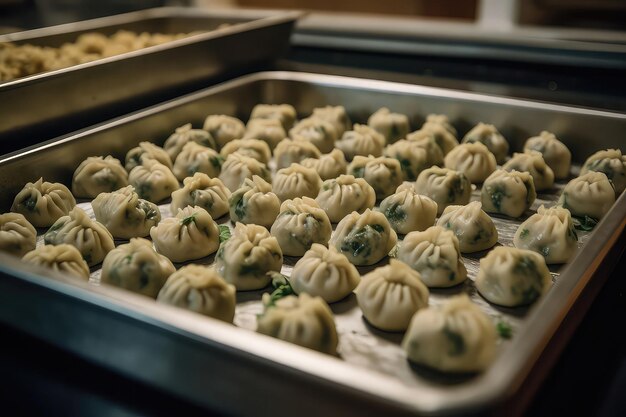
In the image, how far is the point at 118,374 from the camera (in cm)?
130

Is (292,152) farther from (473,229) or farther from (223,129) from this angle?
(473,229)

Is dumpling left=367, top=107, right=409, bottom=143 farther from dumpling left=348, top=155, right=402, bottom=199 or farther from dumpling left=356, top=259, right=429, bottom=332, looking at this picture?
dumpling left=356, top=259, right=429, bottom=332

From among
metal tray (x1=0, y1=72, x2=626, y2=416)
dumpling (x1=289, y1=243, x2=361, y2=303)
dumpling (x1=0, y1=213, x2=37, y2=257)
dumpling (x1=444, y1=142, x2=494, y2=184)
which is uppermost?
metal tray (x1=0, y1=72, x2=626, y2=416)

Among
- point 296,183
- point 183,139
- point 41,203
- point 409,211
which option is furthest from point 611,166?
point 41,203

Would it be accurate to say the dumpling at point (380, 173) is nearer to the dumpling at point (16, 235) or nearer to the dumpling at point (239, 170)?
the dumpling at point (239, 170)

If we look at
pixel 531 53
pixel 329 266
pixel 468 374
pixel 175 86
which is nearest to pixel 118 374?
pixel 329 266

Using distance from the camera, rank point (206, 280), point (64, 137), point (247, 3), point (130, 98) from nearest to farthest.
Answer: point (206, 280)
point (64, 137)
point (130, 98)
point (247, 3)

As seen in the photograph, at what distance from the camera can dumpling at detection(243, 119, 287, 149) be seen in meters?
2.54

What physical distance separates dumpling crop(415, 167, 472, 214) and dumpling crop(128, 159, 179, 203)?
2.61ft

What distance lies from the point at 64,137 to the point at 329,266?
1.06m

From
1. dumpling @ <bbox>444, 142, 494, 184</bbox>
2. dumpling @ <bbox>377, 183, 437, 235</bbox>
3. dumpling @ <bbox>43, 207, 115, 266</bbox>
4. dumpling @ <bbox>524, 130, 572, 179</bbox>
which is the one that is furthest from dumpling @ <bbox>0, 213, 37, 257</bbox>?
dumpling @ <bbox>524, 130, 572, 179</bbox>

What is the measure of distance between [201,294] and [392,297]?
1.32ft

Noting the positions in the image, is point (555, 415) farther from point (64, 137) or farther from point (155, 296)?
point (64, 137)

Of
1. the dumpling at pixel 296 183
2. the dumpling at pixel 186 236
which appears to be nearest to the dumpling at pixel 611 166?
the dumpling at pixel 296 183
